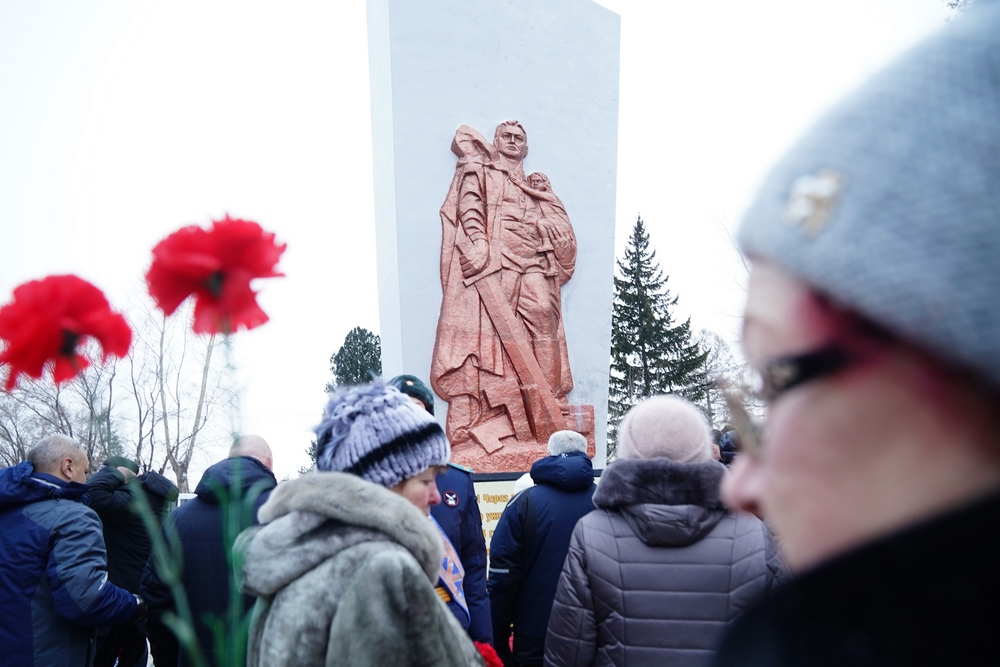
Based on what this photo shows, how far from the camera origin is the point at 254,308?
99cm

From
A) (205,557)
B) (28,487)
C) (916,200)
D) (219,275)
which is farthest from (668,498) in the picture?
(28,487)

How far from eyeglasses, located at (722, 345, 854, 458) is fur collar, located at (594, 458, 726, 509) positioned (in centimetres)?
167

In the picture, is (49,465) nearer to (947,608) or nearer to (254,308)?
(254,308)

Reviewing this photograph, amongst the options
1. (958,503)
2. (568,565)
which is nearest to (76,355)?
(958,503)

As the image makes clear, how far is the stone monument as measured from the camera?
303 inches

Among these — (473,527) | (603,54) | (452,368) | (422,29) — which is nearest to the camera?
(473,527)

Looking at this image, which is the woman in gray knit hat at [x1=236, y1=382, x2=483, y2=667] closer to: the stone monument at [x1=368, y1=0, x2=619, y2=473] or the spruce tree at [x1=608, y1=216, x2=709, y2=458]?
the stone monument at [x1=368, y1=0, x2=619, y2=473]

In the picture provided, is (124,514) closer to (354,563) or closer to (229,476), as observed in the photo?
(229,476)

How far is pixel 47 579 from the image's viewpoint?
131 inches

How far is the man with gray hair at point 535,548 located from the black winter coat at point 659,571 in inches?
40.2

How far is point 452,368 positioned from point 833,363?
7.09 meters

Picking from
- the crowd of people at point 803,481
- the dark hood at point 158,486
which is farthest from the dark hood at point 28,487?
the crowd of people at point 803,481

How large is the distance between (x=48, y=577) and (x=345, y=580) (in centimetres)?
245

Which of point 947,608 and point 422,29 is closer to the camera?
point 947,608
